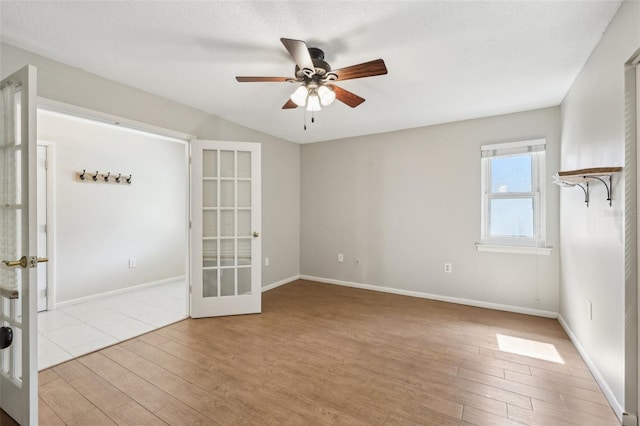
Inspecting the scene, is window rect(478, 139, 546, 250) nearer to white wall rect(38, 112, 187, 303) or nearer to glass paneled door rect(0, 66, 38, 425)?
white wall rect(38, 112, 187, 303)

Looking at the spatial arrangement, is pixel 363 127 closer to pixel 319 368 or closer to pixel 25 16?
pixel 319 368

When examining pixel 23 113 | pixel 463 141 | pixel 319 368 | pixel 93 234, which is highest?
pixel 463 141

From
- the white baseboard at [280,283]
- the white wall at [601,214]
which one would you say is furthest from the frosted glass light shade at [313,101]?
the white baseboard at [280,283]

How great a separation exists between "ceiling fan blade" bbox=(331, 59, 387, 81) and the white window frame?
2.38 m

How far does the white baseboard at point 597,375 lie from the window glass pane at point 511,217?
106 centimetres

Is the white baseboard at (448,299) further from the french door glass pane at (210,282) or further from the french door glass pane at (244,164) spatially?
the french door glass pane at (244,164)

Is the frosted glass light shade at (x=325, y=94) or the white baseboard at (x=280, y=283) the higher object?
the frosted glass light shade at (x=325, y=94)

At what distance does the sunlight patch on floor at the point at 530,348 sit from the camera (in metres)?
2.43

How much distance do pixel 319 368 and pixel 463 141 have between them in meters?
3.22

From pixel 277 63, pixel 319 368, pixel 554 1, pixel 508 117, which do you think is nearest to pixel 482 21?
pixel 554 1

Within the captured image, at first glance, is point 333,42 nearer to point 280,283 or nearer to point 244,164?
point 244,164

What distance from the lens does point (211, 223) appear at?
3379 millimetres

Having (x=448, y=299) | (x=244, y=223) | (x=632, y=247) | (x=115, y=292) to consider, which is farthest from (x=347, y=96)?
(x=115, y=292)

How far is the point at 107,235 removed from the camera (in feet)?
13.6
